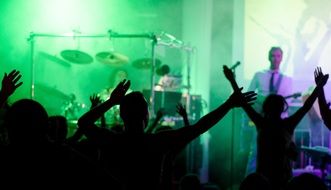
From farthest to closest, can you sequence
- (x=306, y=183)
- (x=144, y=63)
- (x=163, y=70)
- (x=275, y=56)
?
(x=144, y=63), (x=163, y=70), (x=275, y=56), (x=306, y=183)

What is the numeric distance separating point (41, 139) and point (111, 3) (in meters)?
10.3

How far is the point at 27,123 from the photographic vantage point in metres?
2.16

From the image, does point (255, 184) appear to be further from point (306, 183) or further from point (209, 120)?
point (209, 120)

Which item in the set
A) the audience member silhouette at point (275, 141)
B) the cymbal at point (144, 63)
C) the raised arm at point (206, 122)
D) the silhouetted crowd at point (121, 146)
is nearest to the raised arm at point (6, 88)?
the silhouetted crowd at point (121, 146)

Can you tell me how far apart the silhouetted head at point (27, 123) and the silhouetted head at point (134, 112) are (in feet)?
2.50

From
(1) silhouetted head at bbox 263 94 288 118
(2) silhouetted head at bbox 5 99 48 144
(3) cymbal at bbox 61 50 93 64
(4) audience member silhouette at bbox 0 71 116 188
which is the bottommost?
(4) audience member silhouette at bbox 0 71 116 188

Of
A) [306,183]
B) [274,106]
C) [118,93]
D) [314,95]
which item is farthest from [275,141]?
[118,93]

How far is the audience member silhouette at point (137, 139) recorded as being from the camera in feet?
9.09

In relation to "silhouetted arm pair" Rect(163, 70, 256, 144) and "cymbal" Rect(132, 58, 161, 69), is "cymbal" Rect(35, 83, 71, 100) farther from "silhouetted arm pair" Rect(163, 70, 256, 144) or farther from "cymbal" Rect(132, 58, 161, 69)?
"silhouetted arm pair" Rect(163, 70, 256, 144)

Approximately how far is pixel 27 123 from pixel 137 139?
866 millimetres

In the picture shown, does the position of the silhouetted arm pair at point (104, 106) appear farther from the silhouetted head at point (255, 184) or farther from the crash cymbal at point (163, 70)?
the crash cymbal at point (163, 70)

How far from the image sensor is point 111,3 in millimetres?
12023

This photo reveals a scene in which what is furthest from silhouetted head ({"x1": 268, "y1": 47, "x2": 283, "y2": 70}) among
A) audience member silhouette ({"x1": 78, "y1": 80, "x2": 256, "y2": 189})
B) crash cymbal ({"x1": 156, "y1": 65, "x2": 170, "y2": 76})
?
audience member silhouette ({"x1": 78, "y1": 80, "x2": 256, "y2": 189})

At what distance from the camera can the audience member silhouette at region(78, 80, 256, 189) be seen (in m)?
2.77
